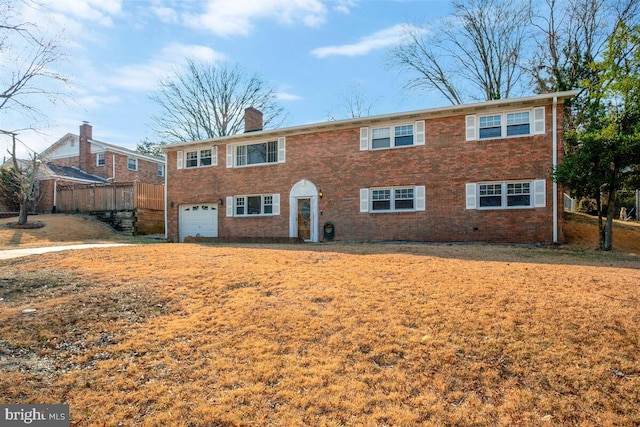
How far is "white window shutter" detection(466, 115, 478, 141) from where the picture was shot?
14.5 metres

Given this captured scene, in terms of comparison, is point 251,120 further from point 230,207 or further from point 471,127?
point 471,127

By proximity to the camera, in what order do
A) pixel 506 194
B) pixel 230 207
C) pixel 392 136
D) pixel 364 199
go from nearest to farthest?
pixel 506 194
pixel 392 136
pixel 364 199
pixel 230 207

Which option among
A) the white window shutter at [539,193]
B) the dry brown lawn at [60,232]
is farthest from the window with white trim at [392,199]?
the dry brown lawn at [60,232]

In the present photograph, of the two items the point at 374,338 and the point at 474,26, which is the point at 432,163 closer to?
the point at 374,338

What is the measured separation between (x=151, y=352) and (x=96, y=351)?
2.10 ft

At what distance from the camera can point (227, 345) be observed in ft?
14.7

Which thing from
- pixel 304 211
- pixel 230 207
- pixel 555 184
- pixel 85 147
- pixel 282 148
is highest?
pixel 85 147

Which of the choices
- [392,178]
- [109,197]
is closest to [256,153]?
[392,178]

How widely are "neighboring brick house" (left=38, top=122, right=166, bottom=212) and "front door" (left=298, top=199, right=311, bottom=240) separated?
18.5 metres

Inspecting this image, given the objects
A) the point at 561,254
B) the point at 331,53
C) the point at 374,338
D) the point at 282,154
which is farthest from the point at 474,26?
the point at 374,338

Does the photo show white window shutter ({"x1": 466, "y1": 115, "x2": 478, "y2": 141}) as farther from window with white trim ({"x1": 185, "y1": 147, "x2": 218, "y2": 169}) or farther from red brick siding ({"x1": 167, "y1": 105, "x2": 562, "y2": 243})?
window with white trim ({"x1": 185, "y1": 147, "x2": 218, "y2": 169})

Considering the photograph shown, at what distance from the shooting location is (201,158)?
20.0 metres

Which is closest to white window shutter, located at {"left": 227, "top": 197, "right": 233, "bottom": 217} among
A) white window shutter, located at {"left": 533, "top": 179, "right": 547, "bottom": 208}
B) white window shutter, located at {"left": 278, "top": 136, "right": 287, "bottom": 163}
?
white window shutter, located at {"left": 278, "top": 136, "right": 287, "bottom": 163}

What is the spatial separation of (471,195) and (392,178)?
3063mm
